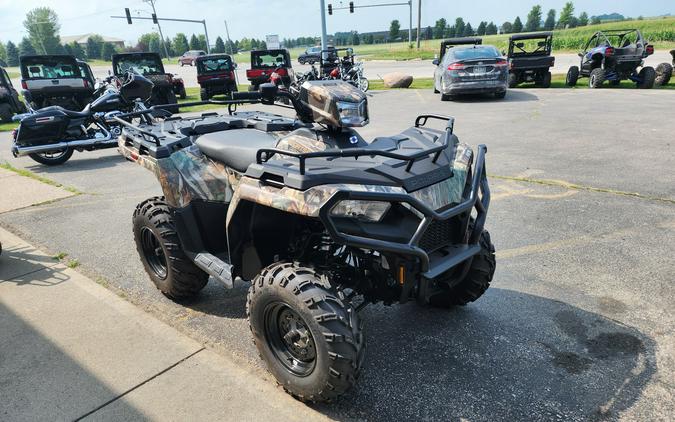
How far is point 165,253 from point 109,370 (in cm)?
85

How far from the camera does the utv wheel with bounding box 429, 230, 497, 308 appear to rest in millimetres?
3004

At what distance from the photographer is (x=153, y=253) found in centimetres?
371

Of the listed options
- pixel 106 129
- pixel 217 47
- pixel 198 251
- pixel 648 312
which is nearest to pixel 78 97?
pixel 106 129

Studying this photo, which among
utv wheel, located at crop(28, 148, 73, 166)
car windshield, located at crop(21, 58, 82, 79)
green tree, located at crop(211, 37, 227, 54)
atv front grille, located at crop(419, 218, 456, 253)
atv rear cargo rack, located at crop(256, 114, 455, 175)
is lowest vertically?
green tree, located at crop(211, 37, 227, 54)

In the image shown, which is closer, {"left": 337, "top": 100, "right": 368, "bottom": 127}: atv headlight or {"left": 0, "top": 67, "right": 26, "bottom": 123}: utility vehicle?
{"left": 337, "top": 100, "right": 368, "bottom": 127}: atv headlight

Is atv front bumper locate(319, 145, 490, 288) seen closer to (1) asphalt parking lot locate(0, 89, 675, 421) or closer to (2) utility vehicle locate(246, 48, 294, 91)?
(1) asphalt parking lot locate(0, 89, 675, 421)

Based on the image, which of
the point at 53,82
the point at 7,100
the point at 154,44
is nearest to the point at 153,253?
the point at 53,82

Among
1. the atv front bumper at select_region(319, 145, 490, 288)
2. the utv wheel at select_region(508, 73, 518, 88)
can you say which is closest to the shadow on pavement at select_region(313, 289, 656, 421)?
the atv front bumper at select_region(319, 145, 490, 288)

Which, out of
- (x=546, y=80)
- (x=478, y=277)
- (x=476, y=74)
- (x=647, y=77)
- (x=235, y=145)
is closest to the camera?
(x=235, y=145)

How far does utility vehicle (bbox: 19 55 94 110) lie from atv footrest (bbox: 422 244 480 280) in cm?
1447

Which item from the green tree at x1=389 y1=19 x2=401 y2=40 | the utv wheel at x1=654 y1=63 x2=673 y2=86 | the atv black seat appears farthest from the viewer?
the green tree at x1=389 y1=19 x2=401 y2=40

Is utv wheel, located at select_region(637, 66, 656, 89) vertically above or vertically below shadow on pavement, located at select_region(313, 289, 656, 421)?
below

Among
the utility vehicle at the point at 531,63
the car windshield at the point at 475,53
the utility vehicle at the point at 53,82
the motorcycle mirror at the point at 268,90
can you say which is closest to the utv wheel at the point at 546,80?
the utility vehicle at the point at 531,63

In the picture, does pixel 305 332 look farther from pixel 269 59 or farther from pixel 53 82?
pixel 269 59
